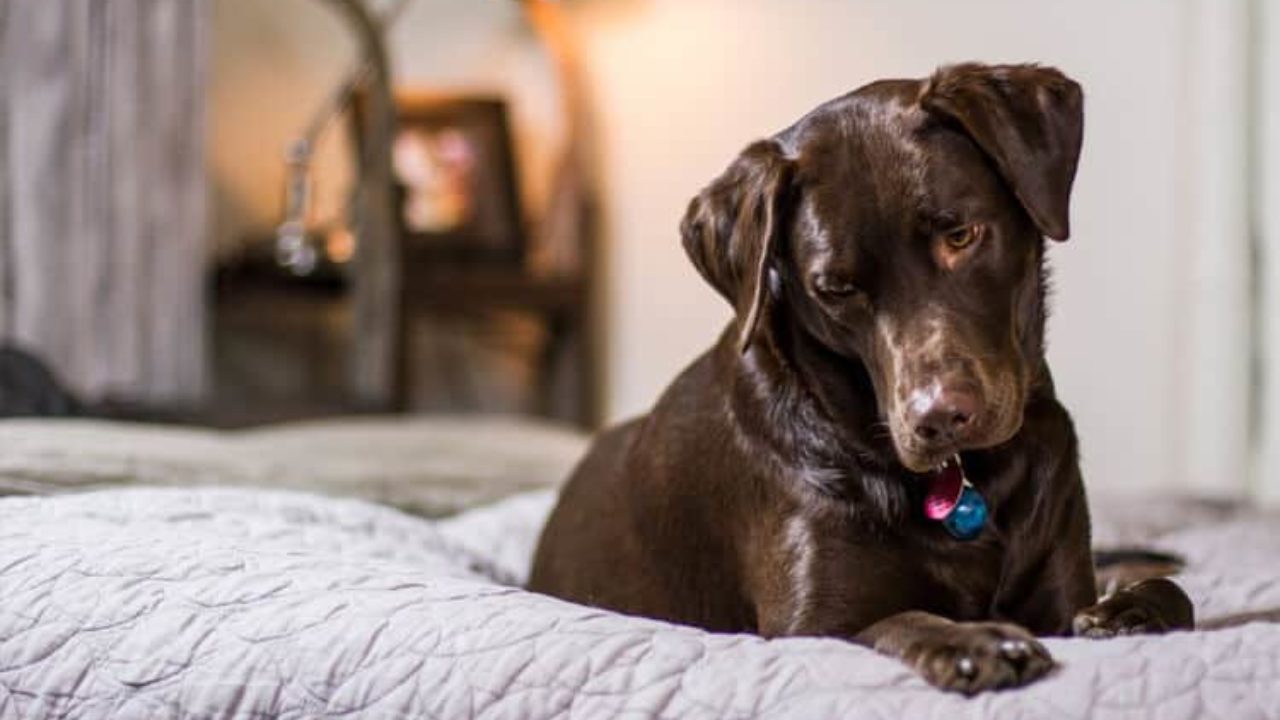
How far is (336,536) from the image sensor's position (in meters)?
1.99

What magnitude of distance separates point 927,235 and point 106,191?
2834mm

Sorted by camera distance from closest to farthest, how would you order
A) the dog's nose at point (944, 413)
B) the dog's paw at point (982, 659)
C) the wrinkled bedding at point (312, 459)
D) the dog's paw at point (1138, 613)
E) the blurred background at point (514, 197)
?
the dog's paw at point (982, 659) < the dog's nose at point (944, 413) < the dog's paw at point (1138, 613) < the wrinkled bedding at point (312, 459) < the blurred background at point (514, 197)

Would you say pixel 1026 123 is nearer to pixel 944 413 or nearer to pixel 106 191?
pixel 944 413

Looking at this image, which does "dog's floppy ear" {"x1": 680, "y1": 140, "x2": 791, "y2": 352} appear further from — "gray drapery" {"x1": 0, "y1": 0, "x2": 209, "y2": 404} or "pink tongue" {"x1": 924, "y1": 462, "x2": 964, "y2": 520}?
"gray drapery" {"x1": 0, "y1": 0, "x2": 209, "y2": 404}

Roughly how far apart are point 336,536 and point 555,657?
0.77 m

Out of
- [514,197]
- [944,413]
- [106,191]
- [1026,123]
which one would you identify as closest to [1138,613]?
[944,413]

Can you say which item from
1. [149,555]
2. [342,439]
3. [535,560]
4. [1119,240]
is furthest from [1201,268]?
[149,555]

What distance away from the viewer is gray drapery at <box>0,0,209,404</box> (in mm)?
3580

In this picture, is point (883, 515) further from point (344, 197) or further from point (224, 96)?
point (224, 96)

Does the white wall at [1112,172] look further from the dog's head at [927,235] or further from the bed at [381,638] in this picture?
the dog's head at [927,235]

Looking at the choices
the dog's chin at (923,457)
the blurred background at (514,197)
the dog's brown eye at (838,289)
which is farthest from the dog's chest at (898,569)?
the blurred background at (514,197)

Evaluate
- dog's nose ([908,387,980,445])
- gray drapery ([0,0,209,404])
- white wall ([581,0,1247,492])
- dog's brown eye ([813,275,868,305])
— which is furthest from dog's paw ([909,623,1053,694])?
gray drapery ([0,0,209,404])

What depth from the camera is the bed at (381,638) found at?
118cm

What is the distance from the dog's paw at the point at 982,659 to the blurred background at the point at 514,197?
1.46 m
